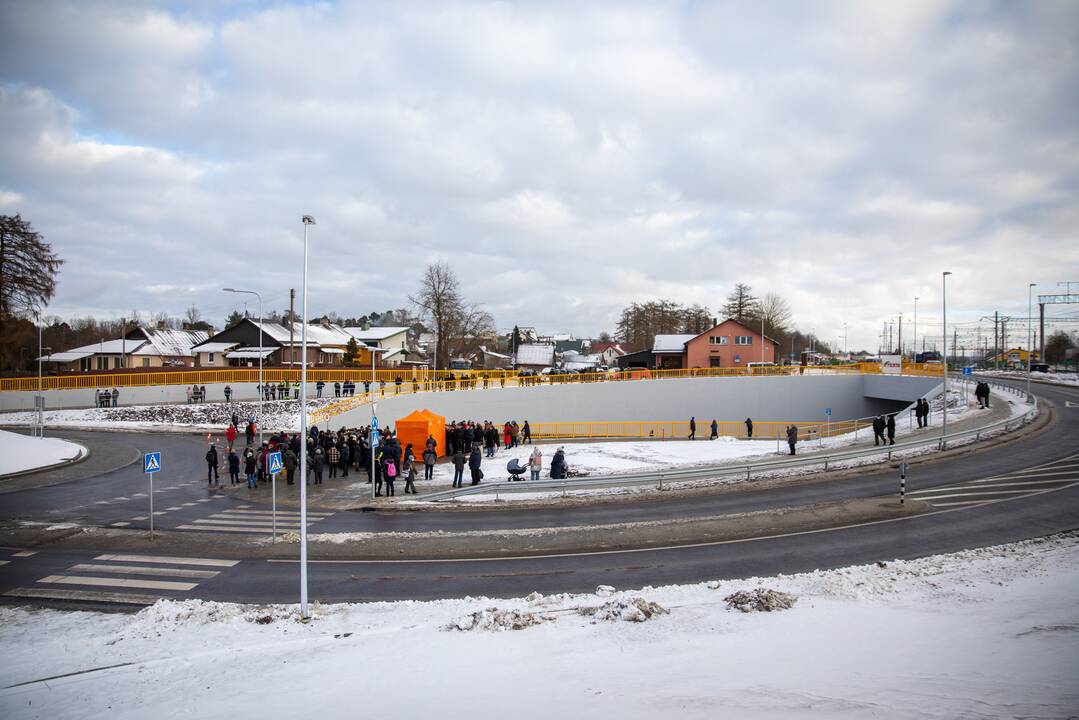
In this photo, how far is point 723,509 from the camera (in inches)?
679

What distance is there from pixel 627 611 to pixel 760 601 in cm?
219

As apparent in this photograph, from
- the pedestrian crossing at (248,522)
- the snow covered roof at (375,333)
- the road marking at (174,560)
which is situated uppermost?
the snow covered roof at (375,333)

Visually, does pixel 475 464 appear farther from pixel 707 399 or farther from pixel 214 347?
pixel 214 347

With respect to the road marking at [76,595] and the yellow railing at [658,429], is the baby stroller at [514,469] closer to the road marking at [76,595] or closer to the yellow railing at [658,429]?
the road marking at [76,595]

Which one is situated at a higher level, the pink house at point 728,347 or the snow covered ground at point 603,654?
the pink house at point 728,347

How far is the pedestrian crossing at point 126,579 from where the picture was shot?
11297 mm

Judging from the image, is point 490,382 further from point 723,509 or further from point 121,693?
point 121,693

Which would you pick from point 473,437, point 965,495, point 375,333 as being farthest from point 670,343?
point 965,495

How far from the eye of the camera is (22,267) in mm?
44719

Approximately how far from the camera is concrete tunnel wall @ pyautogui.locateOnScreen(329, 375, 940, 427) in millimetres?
41406

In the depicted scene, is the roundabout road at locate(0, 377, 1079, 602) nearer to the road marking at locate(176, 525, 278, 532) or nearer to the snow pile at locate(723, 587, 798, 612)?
the road marking at locate(176, 525, 278, 532)

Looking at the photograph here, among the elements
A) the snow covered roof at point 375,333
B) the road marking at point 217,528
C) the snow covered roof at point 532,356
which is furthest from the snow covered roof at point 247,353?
the snow covered roof at point 532,356

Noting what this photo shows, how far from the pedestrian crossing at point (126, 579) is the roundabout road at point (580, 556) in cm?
4

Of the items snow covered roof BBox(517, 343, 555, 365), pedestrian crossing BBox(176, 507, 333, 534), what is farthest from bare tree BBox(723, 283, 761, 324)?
pedestrian crossing BBox(176, 507, 333, 534)
